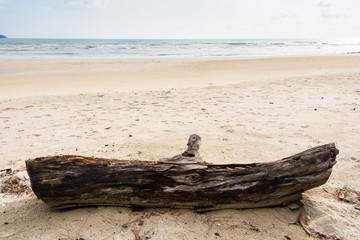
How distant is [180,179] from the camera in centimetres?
248

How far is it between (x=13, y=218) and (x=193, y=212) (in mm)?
1723

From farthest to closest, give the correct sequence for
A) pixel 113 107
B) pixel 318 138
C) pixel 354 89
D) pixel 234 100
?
pixel 354 89 → pixel 234 100 → pixel 113 107 → pixel 318 138

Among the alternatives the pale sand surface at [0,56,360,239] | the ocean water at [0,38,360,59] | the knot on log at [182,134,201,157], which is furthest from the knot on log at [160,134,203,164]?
the ocean water at [0,38,360,59]

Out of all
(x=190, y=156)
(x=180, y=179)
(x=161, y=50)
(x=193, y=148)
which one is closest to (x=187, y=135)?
(x=193, y=148)

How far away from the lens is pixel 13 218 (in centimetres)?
258

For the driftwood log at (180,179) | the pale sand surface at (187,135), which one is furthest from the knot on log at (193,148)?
the pale sand surface at (187,135)

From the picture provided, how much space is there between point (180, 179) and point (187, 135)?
88.8 inches

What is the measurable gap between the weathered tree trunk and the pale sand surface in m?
0.18

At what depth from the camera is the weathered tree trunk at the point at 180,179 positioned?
2.49 m

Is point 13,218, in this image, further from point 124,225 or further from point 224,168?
point 224,168

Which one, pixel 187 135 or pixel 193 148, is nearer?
pixel 193 148

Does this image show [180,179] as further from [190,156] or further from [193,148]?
[193,148]

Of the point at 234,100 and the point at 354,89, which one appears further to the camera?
the point at 354,89

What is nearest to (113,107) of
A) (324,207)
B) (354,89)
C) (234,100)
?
(234,100)
